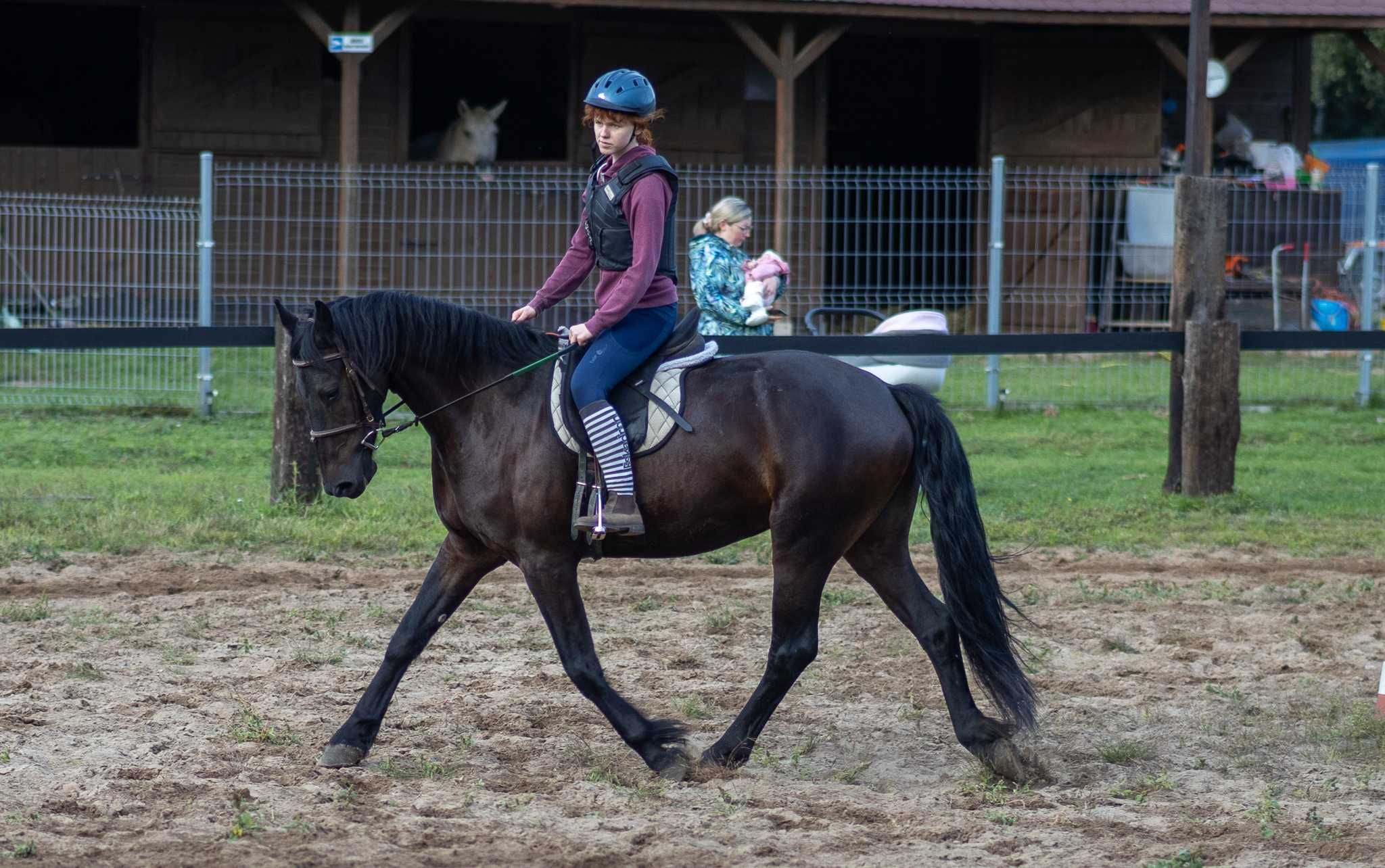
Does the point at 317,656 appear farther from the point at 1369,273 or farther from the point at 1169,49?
the point at 1169,49

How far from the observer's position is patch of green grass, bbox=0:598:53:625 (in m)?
6.87

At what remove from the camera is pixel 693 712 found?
18.7 feet

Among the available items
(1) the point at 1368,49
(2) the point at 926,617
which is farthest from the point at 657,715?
(1) the point at 1368,49

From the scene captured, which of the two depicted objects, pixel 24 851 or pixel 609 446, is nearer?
pixel 24 851

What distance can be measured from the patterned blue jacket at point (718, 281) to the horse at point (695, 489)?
391cm

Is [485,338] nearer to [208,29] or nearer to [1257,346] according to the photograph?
[1257,346]

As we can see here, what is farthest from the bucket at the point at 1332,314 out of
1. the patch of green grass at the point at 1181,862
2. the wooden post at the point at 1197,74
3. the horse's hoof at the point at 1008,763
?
the patch of green grass at the point at 1181,862

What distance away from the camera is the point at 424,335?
5234 millimetres

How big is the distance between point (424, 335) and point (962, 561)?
195 centimetres

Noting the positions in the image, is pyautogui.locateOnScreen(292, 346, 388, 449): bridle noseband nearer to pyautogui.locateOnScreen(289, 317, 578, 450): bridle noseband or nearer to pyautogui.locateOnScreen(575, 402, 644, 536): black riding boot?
pyautogui.locateOnScreen(289, 317, 578, 450): bridle noseband

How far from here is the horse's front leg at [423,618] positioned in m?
5.13

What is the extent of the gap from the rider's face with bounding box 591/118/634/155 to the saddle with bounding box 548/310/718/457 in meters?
0.64

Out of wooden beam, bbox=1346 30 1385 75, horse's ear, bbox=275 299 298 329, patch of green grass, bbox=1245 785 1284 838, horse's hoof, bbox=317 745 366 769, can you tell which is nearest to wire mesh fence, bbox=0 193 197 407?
horse's ear, bbox=275 299 298 329

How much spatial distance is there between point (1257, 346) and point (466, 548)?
678cm
